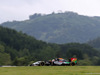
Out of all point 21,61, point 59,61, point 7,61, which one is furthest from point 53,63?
point 7,61

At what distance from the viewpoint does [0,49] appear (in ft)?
630

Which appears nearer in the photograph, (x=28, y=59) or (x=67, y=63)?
(x=67, y=63)

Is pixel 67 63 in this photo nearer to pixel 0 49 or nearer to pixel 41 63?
pixel 41 63

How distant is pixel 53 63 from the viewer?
2041 inches

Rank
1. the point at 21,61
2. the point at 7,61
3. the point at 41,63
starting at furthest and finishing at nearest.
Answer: the point at 7,61 → the point at 21,61 → the point at 41,63
